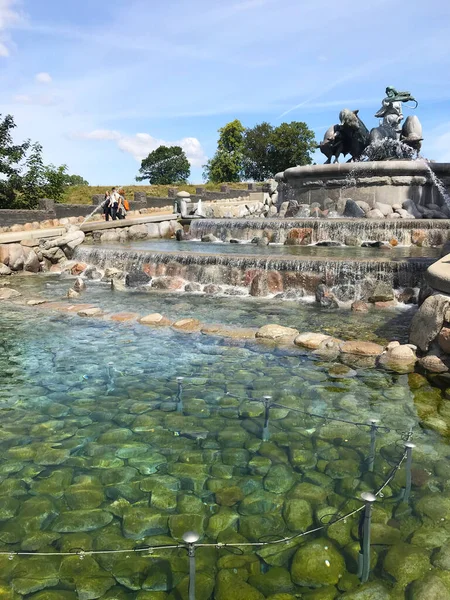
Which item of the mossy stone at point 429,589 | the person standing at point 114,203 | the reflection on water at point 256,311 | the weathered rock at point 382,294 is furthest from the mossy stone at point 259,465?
the person standing at point 114,203

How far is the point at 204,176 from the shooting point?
8288 cm

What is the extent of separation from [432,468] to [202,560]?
5.87 feet

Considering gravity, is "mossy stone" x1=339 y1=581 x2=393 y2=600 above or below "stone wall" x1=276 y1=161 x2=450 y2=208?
below

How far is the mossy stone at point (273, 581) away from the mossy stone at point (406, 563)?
52cm

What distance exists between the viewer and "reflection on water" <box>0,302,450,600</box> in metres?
2.58

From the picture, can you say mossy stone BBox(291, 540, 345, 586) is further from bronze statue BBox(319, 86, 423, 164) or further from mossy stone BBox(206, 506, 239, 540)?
bronze statue BBox(319, 86, 423, 164)

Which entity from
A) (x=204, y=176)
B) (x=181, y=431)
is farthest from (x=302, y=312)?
(x=204, y=176)

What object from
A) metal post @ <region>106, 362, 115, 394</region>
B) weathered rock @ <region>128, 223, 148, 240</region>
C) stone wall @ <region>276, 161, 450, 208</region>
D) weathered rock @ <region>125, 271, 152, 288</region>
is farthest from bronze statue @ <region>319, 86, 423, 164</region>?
metal post @ <region>106, 362, 115, 394</region>

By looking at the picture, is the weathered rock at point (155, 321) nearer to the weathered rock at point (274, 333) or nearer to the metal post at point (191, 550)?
the weathered rock at point (274, 333)

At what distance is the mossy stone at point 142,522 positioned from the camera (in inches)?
112

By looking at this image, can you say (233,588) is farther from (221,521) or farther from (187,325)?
(187,325)

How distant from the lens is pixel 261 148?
71.4m

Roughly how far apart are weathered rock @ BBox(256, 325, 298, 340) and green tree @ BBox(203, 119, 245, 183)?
64.1 metres

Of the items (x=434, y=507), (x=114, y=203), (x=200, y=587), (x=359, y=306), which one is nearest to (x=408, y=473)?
(x=434, y=507)
